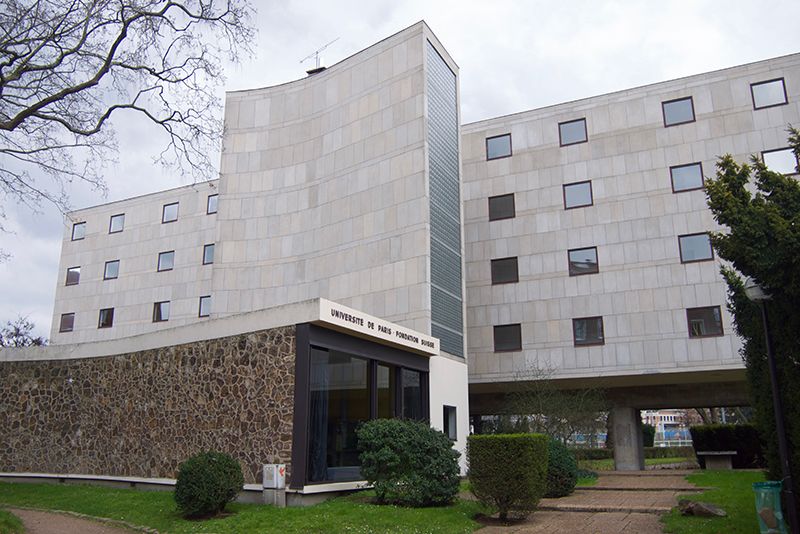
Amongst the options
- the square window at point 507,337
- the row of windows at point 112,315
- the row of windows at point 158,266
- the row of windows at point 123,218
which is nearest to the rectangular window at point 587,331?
the square window at point 507,337

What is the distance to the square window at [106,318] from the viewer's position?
43.2 metres

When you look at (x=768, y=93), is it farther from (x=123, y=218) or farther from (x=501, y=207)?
(x=123, y=218)

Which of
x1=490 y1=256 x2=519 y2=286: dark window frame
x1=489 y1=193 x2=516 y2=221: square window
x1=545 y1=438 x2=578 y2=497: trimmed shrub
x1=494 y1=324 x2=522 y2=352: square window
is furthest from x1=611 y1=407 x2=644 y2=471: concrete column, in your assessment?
x1=545 y1=438 x2=578 y2=497: trimmed shrub

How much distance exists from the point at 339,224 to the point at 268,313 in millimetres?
10719

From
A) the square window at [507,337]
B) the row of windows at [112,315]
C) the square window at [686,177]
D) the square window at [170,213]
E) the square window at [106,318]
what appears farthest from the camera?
the square window at [106,318]

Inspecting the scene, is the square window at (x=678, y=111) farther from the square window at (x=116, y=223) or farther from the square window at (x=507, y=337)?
the square window at (x=116, y=223)

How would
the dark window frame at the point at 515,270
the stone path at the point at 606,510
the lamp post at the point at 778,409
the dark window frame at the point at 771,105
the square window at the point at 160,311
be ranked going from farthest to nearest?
the square window at the point at 160,311 < the dark window frame at the point at 515,270 < the dark window frame at the point at 771,105 < the stone path at the point at 606,510 < the lamp post at the point at 778,409

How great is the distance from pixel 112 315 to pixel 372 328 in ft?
99.4

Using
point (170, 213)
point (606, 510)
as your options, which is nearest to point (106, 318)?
point (170, 213)

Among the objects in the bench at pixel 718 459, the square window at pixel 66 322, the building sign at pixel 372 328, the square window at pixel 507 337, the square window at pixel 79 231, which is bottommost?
the bench at pixel 718 459

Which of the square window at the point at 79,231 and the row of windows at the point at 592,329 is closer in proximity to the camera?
the row of windows at the point at 592,329

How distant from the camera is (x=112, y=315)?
43.3m

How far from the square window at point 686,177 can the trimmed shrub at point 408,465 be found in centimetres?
1894

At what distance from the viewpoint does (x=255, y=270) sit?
29859 millimetres
